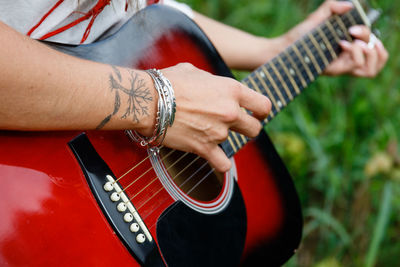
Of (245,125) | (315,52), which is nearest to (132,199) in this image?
(245,125)

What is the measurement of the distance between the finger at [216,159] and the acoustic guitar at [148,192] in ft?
0.21

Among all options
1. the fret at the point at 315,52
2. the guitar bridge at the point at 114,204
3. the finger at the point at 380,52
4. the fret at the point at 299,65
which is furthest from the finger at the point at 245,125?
the finger at the point at 380,52

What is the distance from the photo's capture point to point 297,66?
1.34m

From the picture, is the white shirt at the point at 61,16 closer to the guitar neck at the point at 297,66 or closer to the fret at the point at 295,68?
the guitar neck at the point at 297,66

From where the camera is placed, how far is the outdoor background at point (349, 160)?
1.91m

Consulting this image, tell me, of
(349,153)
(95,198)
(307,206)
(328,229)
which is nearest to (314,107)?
(349,153)

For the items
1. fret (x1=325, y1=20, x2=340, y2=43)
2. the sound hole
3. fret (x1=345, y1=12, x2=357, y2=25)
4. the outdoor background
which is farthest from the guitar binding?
the outdoor background

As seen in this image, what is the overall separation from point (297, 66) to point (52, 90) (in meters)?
0.88

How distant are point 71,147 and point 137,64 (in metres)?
0.27

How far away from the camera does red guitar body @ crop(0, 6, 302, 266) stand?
0.73 meters

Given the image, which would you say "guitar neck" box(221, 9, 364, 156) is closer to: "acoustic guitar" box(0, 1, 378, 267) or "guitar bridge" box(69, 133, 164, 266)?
"acoustic guitar" box(0, 1, 378, 267)

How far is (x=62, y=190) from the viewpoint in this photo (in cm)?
76

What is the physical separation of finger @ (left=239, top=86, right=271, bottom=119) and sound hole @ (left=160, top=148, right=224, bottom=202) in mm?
189

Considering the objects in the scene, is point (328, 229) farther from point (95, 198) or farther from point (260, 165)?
point (95, 198)
